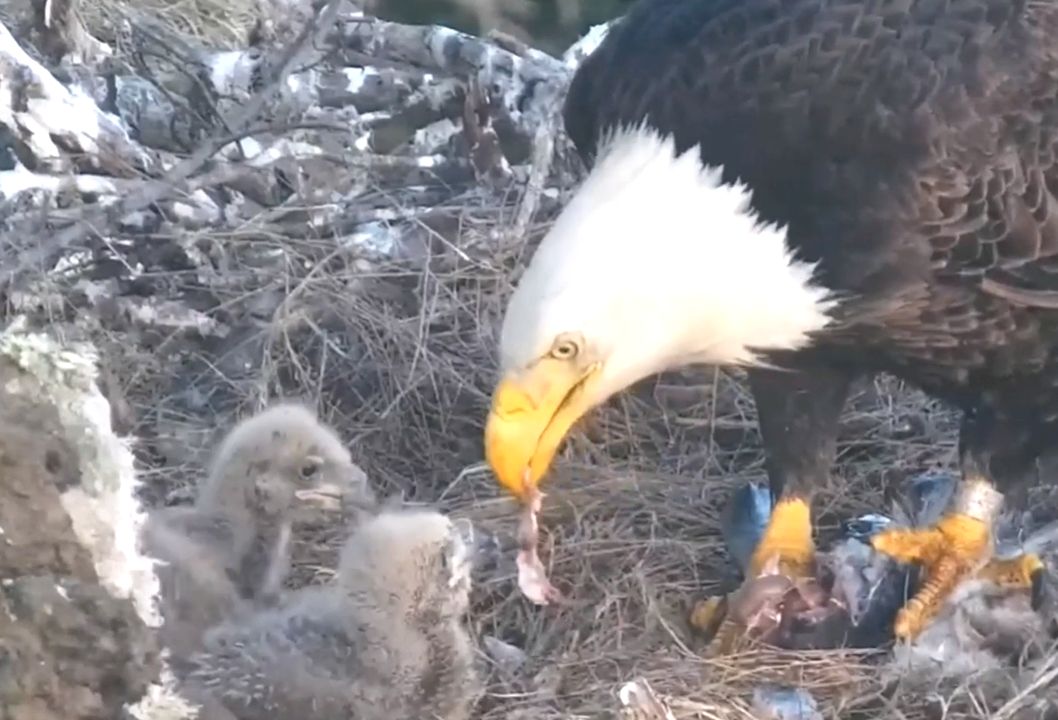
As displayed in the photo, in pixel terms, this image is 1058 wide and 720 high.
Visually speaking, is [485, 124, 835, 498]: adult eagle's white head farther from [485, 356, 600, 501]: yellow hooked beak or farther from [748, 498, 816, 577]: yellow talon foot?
[748, 498, 816, 577]: yellow talon foot

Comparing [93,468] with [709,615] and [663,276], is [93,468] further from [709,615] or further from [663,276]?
[709,615]

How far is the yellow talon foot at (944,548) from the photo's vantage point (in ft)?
10.9

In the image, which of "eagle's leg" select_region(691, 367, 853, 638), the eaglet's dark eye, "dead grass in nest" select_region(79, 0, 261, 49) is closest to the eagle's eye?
the eaglet's dark eye

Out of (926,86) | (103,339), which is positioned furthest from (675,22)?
(103,339)

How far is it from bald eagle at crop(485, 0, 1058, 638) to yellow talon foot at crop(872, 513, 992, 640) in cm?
52

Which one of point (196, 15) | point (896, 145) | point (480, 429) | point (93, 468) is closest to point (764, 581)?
point (480, 429)

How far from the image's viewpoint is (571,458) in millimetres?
3668

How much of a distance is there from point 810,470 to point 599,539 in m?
0.43

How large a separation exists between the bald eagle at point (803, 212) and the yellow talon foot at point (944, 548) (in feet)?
1.71

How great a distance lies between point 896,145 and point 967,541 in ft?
3.37

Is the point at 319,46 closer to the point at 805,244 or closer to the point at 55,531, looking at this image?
the point at 805,244

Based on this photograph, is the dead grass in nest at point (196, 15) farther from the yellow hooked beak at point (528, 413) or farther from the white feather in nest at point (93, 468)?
the white feather in nest at point (93, 468)

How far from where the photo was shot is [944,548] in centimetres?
338

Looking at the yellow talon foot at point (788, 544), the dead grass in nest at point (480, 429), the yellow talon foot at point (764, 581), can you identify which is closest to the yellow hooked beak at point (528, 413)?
the dead grass in nest at point (480, 429)
